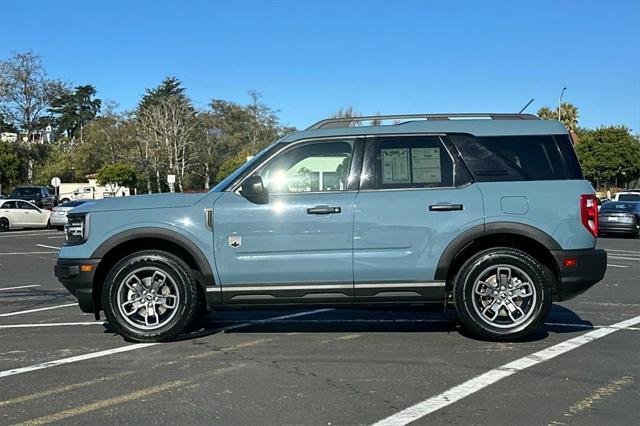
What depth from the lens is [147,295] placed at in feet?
20.5

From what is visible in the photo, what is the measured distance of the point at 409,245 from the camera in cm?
602

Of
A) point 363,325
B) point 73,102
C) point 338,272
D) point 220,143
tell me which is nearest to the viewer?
point 338,272

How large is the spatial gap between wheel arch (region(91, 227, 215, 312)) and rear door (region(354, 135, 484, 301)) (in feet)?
4.83

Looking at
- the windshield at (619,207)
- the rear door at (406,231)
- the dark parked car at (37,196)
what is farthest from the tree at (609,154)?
the rear door at (406,231)

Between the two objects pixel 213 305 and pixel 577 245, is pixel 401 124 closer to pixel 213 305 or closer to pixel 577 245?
pixel 577 245

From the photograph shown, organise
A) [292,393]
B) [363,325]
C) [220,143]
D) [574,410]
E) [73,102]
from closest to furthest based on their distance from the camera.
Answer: [574,410] → [292,393] → [363,325] → [220,143] → [73,102]

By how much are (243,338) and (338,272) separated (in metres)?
1.29

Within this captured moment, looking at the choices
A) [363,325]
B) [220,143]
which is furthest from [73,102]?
[363,325]

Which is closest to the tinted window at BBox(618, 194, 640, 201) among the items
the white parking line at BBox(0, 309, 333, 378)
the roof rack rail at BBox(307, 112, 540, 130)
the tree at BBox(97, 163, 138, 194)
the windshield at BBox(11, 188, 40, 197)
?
the roof rack rail at BBox(307, 112, 540, 130)

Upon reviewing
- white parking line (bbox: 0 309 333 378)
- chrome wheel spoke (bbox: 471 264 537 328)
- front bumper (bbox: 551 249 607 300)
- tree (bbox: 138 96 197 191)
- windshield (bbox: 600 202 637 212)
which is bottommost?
white parking line (bbox: 0 309 333 378)

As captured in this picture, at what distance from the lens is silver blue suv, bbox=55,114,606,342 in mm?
6016

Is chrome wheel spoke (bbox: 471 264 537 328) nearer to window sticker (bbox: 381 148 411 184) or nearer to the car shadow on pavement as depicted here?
the car shadow on pavement

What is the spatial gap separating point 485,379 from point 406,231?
157cm

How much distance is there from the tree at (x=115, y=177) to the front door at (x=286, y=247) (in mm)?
49776
